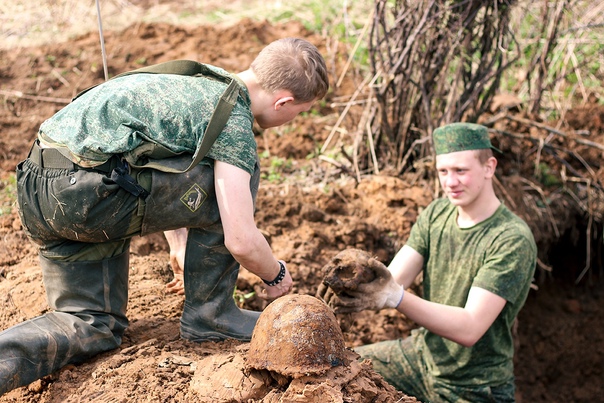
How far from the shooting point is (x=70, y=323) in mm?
2629

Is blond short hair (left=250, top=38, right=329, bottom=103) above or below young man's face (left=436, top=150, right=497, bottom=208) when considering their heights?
above

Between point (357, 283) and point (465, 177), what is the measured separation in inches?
35.5

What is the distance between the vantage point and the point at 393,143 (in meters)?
5.13

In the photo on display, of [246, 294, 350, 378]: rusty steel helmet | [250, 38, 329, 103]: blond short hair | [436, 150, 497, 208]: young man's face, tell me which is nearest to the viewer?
[246, 294, 350, 378]: rusty steel helmet

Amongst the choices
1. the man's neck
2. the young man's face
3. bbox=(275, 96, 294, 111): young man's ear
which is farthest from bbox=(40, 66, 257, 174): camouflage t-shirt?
the man's neck

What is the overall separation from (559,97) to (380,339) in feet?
10.5

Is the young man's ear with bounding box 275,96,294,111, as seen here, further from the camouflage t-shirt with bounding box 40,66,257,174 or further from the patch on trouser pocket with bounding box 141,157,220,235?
the patch on trouser pocket with bounding box 141,157,220,235

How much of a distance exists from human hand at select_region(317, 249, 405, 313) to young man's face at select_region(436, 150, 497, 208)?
674 millimetres

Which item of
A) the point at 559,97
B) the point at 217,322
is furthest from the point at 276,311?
the point at 559,97

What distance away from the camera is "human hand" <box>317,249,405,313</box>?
3.08 m

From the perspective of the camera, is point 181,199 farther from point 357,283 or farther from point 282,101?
point 357,283

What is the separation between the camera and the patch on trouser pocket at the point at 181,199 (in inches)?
100

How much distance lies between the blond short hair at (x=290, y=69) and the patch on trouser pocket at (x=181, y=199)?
0.42 meters

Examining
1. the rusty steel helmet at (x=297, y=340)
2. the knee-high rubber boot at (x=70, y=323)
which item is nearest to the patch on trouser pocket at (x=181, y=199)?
the knee-high rubber boot at (x=70, y=323)
